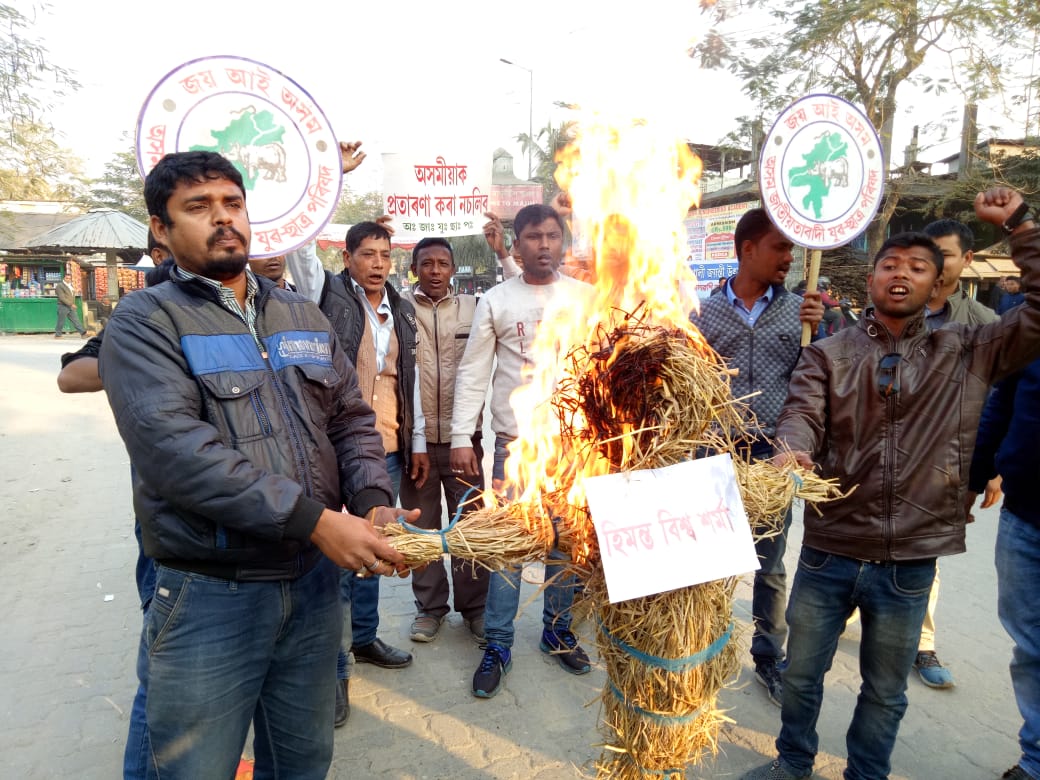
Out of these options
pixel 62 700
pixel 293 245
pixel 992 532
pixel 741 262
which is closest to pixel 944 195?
pixel 992 532

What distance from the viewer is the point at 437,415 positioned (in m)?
4.23

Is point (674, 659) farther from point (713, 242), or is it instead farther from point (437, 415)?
point (713, 242)

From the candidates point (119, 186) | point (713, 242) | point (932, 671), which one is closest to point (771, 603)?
point (932, 671)

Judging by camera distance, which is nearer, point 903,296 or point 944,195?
point 903,296

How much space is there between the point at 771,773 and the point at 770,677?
80 centimetres

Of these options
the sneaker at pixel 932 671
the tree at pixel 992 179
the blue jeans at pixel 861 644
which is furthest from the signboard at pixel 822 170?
the tree at pixel 992 179

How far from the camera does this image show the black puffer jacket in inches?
69.2

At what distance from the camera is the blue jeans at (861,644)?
260 cm

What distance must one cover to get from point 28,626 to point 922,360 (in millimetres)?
5346

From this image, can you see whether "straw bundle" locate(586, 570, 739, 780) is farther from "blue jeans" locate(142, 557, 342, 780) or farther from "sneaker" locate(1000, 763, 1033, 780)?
"sneaker" locate(1000, 763, 1033, 780)

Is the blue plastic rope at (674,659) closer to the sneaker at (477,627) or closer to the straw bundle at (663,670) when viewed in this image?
the straw bundle at (663,670)

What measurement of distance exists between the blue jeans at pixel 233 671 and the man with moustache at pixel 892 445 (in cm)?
189

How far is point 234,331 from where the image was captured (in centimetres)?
202

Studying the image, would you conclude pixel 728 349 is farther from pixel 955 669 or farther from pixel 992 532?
pixel 992 532
